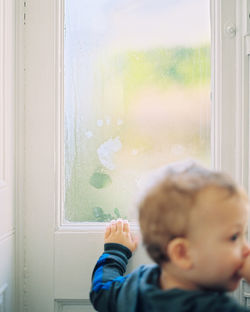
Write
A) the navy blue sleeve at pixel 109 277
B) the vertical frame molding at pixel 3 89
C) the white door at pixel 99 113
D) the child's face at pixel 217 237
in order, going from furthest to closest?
1. the white door at pixel 99 113
2. the vertical frame molding at pixel 3 89
3. the navy blue sleeve at pixel 109 277
4. the child's face at pixel 217 237

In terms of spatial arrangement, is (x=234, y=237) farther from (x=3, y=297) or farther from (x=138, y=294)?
(x=3, y=297)

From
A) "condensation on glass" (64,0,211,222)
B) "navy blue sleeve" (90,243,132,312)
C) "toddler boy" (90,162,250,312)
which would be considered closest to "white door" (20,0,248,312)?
"condensation on glass" (64,0,211,222)

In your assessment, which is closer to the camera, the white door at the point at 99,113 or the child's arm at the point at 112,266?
the child's arm at the point at 112,266

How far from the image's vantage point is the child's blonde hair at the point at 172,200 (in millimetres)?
1031

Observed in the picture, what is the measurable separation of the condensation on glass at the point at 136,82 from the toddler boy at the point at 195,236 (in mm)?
Answer: 482

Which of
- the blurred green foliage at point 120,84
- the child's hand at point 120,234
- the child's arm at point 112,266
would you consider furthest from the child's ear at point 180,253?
the blurred green foliage at point 120,84

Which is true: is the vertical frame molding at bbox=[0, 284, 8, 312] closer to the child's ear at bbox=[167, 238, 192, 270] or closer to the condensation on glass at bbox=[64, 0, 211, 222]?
the condensation on glass at bbox=[64, 0, 211, 222]

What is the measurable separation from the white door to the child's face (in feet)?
1.61

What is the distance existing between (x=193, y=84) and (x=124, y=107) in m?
0.25

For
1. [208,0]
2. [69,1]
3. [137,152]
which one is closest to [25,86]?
[69,1]

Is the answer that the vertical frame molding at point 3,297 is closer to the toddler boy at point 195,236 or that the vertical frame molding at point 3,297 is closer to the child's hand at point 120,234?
the child's hand at point 120,234

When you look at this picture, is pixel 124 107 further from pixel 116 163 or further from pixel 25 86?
pixel 25 86

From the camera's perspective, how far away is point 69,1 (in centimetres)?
157

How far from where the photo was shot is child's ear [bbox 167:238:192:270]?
1.05m
